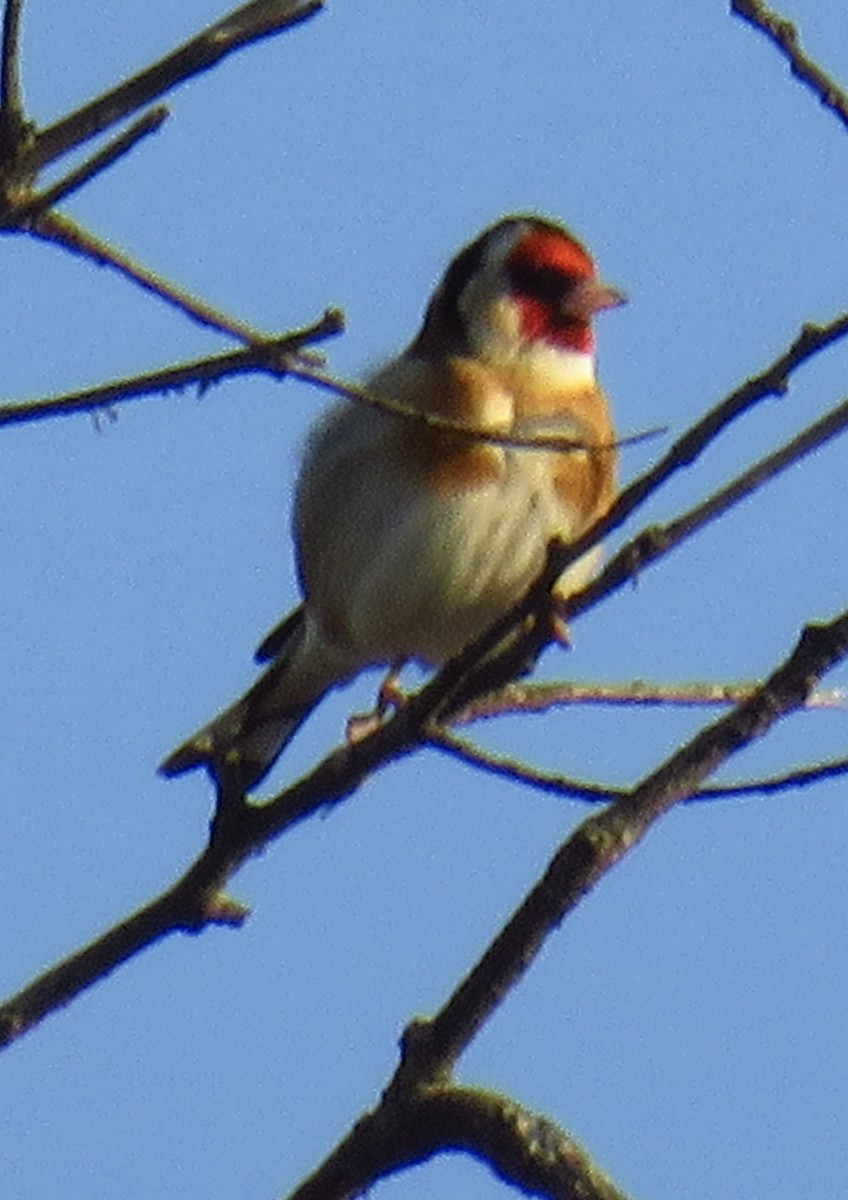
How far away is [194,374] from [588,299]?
301cm

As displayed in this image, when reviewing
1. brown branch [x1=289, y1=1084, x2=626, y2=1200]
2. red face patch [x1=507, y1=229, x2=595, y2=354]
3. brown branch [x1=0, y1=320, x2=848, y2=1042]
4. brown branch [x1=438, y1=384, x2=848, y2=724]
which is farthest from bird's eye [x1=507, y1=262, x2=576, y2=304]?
brown branch [x1=289, y1=1084, x2=626, y2=1200]

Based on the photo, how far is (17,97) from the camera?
2.47m

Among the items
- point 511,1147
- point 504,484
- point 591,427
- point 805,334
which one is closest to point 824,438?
point 805,334

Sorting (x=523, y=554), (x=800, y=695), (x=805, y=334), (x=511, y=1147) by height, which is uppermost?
(x=523, y=554)

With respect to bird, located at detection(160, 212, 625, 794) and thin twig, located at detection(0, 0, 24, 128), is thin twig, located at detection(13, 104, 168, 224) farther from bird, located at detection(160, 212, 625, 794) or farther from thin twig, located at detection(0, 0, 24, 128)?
bird, located at detection(160, 212, 625, 794)

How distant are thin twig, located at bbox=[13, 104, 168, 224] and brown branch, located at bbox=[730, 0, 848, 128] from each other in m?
0.72

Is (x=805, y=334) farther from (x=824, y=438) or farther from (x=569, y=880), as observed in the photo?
(x=569, y=880)

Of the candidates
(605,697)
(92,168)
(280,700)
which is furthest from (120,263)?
(280,700)

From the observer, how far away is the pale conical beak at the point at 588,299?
17.8 ft

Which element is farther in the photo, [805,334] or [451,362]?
[451,362]

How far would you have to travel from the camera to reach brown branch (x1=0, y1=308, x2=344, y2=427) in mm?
2516

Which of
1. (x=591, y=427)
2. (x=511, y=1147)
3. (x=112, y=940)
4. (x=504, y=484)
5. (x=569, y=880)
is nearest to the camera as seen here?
(x=511, y=1147)

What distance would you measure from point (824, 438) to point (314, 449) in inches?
97.4

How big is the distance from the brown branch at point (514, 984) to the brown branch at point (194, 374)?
73cm
